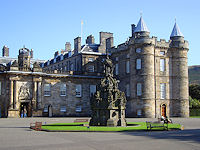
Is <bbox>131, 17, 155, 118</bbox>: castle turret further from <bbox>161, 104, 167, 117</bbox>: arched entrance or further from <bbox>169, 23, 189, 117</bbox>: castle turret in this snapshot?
<bbox>169, 23, 189, 117</bbox>: castle turret

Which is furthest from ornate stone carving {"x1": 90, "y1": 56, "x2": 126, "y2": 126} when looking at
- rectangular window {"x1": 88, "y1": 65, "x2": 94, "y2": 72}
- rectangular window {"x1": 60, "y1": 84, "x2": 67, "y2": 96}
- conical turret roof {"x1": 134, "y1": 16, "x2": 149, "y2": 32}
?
rectangular window {"x1": 88, "y1": 65, "x2": 94, "y2": 72}

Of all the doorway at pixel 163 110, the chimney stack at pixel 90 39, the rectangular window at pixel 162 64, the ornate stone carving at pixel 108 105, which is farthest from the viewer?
the chimney stack at pixel 90 39

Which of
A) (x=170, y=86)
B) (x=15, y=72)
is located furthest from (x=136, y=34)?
→ (x=15, y=72)

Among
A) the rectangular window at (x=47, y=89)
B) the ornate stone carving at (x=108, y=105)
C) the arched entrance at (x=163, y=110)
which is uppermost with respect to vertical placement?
the rectangular window at (x=47, y=89)

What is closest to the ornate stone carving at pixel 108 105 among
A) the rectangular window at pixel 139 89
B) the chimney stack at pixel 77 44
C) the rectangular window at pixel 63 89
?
the rectangular window at pixel 139 89

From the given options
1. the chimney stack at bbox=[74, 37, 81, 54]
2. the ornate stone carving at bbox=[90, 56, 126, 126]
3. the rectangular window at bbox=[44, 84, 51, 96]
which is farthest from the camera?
the chimney stack at bbox=[74, 37, 81, 54]

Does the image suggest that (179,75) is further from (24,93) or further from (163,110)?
(24,93)

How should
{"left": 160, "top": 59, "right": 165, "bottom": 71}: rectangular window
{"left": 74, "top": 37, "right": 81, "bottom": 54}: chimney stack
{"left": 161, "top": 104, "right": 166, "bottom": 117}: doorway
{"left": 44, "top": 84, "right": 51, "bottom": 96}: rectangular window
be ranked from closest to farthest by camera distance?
{"left": 161, "top": 104, "right": 166, "bottom": 117}: doorway < {"left": 44, "top": 84, "right": 51, "bottom": 96}: rectangular window < {"left": 160, "top": 59, "right": 165, "bottom": 71}: rectangular window < {"left": 74, "top": 37, "right": 81, "bottom": 54}: chimney stack

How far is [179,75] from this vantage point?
46688 millimetres

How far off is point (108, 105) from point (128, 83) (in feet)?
76.3

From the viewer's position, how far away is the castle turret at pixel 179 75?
46.1 m

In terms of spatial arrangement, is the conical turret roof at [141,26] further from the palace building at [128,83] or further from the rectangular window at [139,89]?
the rectangular window at [139,89]

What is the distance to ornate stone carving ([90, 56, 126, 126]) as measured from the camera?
2409 centimetres

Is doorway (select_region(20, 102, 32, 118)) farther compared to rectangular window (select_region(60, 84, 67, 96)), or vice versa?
rectangular window (select_region(60, 84, 67, 96))
